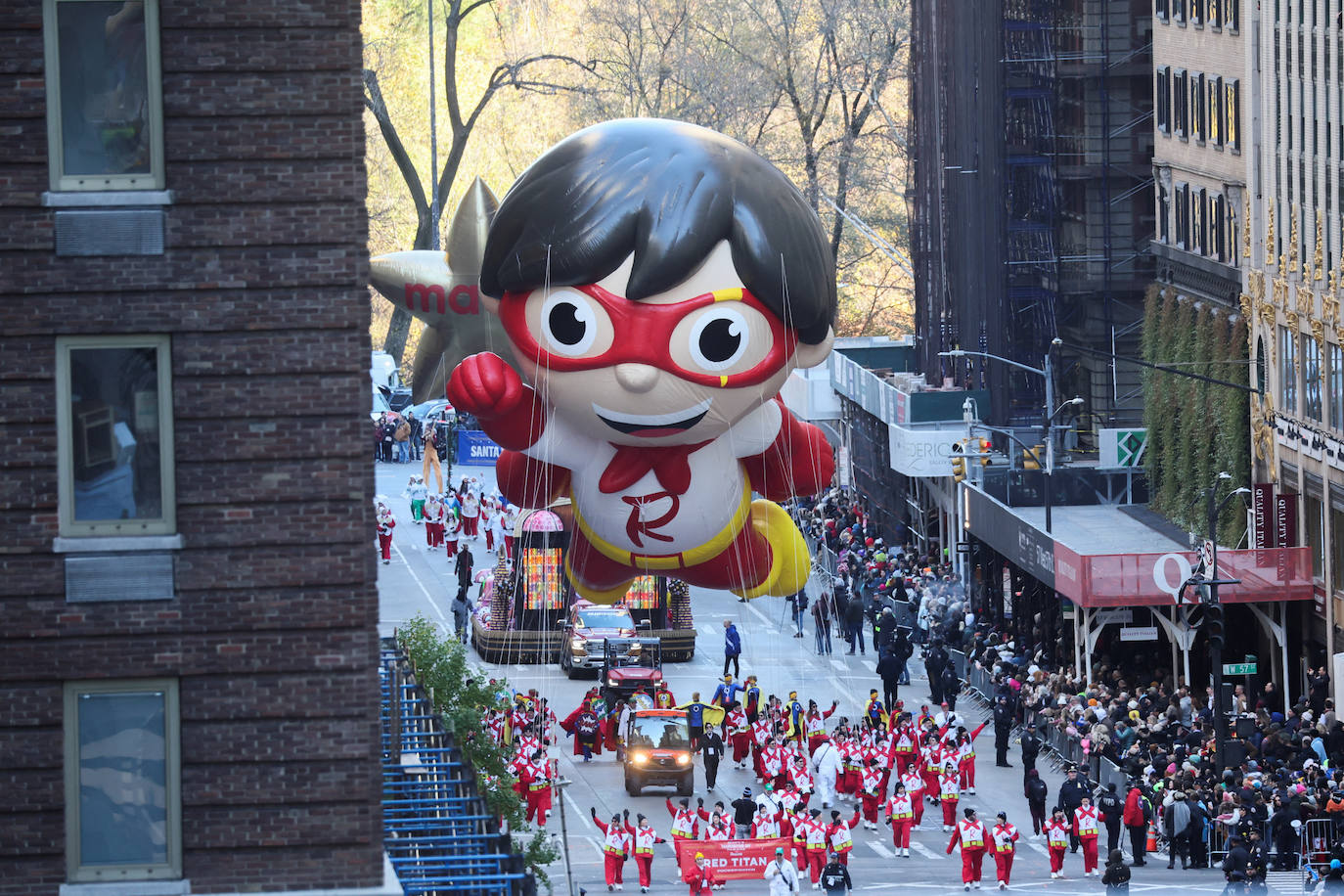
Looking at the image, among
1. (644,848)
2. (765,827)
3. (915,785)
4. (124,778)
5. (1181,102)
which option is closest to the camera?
(124,778)

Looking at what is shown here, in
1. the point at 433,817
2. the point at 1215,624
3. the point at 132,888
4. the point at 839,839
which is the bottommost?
the point at 839,839

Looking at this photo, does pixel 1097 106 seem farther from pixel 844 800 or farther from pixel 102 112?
pixel 102 112

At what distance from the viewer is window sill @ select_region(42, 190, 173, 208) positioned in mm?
16078

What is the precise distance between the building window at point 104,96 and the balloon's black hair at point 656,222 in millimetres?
5825

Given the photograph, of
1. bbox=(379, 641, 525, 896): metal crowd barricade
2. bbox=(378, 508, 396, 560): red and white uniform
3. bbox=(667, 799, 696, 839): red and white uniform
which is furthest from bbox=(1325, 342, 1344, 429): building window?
bbox=(378, 508, 396, 560): red and white uniform

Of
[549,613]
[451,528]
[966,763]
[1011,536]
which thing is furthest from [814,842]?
[451,528]

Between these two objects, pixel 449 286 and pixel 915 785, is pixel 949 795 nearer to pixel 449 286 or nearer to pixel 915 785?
pixel 915 785

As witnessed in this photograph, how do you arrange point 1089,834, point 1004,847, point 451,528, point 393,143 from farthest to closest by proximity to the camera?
point 393,143, point 451,528, point 1089,834, point 1004,847

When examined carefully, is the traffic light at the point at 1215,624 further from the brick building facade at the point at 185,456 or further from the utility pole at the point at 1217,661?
the brick building facade at the point at 185,456

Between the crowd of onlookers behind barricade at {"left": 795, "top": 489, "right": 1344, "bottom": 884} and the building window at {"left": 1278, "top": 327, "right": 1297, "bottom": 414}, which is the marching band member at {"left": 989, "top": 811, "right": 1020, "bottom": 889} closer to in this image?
the crowd of onlookers behind barricade at {"left": 795, "top": 489, "right": 1344, "bottom": 884}

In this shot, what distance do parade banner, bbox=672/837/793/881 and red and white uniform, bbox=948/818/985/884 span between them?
2129mm

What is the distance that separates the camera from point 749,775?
38.4 meters

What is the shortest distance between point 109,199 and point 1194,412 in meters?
35.9

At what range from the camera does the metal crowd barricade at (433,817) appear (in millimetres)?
22328
